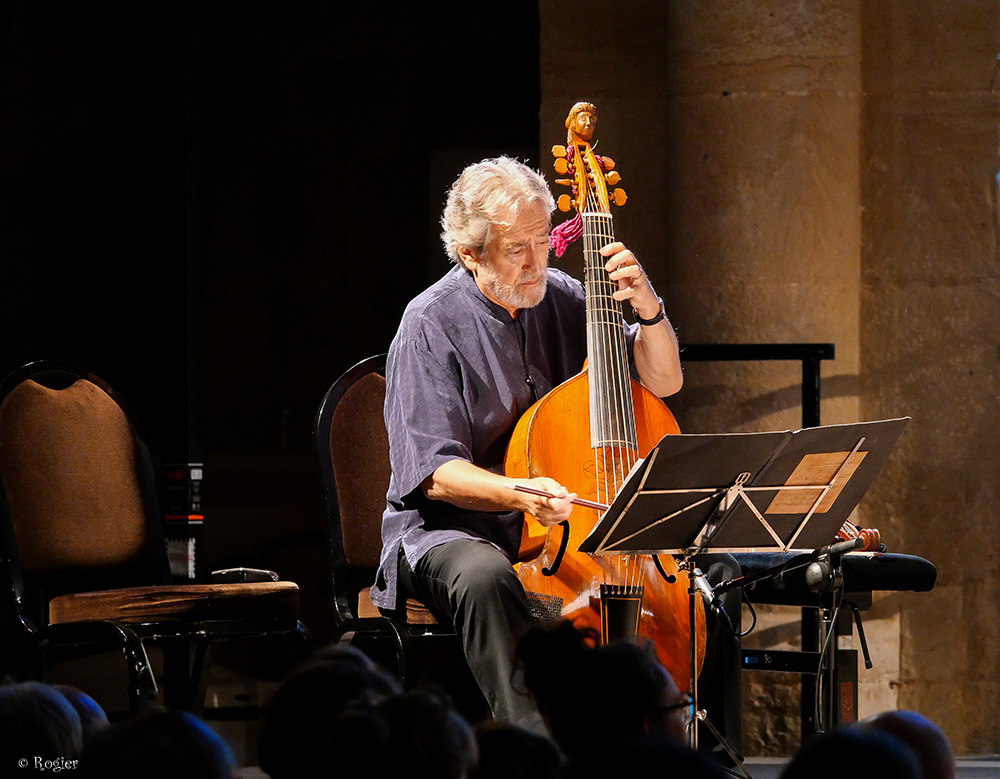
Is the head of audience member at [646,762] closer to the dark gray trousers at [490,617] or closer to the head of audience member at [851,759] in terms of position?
the head of audience member at [851,759]

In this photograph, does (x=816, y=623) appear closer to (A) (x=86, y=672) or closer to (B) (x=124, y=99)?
(A) (x=86, y=672)

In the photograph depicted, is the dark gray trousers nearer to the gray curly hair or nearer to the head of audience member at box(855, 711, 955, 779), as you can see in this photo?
the gray curly hair

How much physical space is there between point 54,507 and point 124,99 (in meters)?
1.55

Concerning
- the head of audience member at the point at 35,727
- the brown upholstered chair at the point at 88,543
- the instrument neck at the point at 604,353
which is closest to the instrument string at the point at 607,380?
the instrument neck at the point at 604,353

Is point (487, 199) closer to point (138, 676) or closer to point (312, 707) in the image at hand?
point (138, 676)

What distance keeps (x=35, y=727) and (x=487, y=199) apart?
1.71 metres

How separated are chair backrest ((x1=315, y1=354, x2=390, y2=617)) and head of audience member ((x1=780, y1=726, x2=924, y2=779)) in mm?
1949

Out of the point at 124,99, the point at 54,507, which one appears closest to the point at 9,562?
the point at 54,507

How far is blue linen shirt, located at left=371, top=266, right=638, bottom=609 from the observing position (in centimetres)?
292

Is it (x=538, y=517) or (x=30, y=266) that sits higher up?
(x=30, y=266)

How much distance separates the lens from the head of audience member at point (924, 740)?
1.65 metres

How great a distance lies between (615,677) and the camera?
5.52ft

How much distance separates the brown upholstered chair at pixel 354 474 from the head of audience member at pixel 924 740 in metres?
1.58

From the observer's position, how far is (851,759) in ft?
4.33
